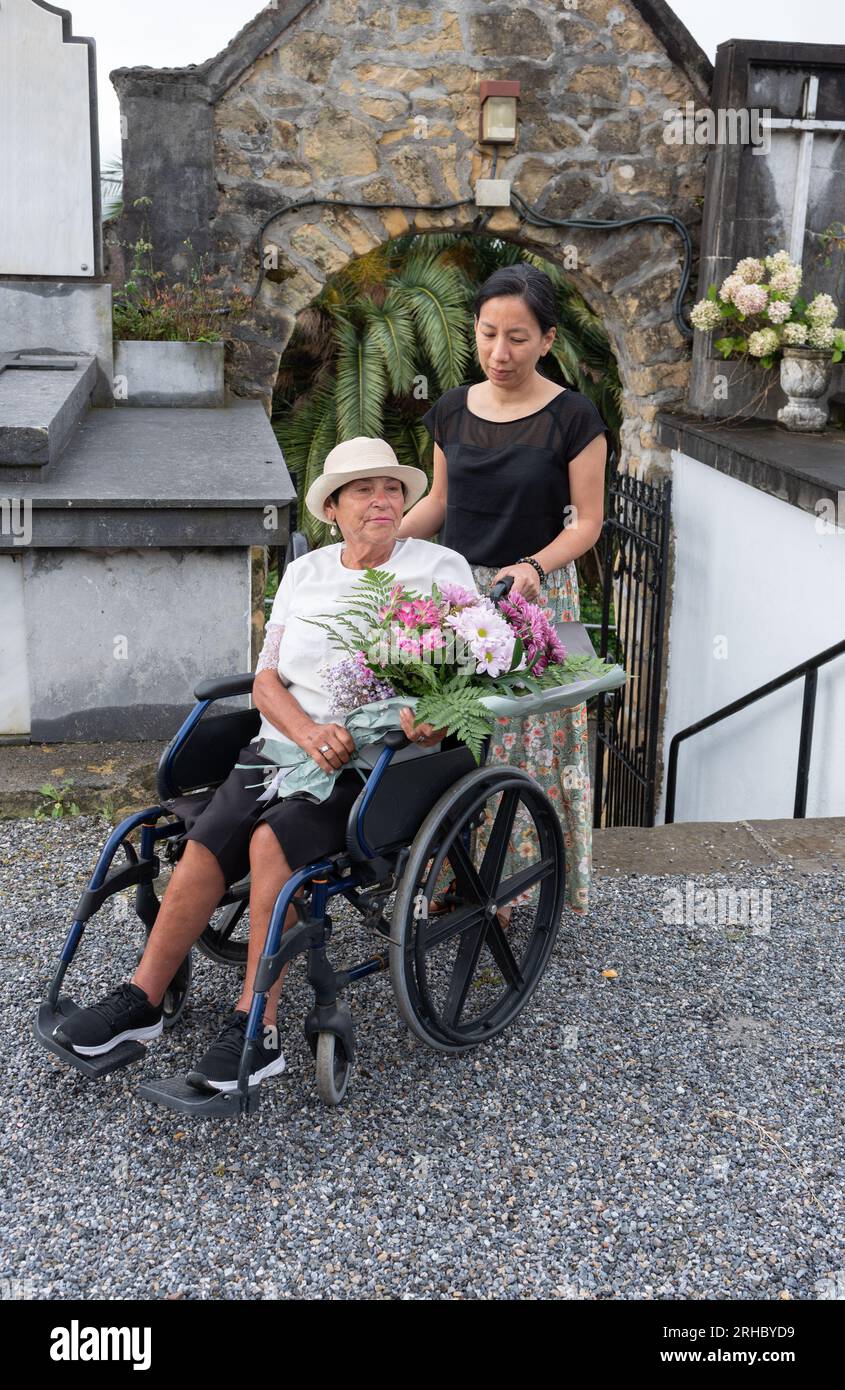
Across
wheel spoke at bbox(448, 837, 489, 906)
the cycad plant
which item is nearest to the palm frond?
the cycad plant

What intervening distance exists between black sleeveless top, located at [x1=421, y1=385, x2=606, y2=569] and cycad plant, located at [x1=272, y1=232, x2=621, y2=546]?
772 cm

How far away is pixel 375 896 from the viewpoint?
245 cm

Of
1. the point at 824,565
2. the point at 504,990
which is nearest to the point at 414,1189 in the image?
the point at 504,990

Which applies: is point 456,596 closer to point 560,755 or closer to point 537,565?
point 537,565

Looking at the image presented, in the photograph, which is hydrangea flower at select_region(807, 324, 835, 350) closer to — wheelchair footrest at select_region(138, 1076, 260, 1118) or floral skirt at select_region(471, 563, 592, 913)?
floral skirt at select_region(471, 563, 592, 913)

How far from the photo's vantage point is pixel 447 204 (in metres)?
6.29

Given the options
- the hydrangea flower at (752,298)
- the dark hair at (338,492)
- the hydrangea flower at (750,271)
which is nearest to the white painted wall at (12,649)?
the dark hair at (338,492)

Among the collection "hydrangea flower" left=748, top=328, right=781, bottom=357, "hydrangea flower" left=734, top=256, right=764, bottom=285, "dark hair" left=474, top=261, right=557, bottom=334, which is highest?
"hydrangea flower" left=734, top=256, right=764, bottom=285

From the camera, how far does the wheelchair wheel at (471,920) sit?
7.56 feet

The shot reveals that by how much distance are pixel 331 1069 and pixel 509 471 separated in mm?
1368

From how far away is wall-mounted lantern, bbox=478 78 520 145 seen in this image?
6098mm

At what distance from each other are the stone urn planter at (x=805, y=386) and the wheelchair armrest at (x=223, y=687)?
4.34m

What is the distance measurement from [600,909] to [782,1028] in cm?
67

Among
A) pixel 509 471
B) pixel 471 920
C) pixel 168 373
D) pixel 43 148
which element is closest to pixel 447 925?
pixel 471 920
